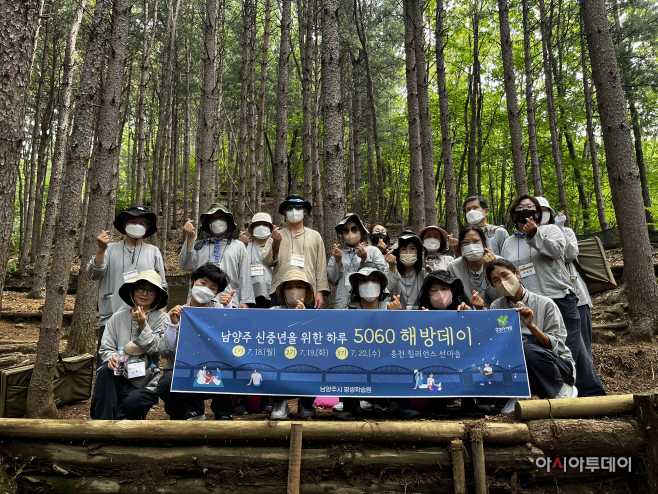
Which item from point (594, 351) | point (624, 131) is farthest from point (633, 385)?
point (624, 131)

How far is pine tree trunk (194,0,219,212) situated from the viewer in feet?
27.5

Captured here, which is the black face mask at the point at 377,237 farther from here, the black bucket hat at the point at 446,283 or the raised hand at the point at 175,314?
the raised hand at the point at 175,314

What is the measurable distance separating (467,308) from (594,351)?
4061mm

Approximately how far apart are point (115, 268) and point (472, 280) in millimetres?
4148

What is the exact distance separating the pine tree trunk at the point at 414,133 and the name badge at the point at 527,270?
4.52 m

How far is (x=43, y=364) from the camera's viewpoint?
504cm

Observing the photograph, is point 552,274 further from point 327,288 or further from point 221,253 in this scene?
point 221,253

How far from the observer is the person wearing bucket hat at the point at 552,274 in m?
4.86

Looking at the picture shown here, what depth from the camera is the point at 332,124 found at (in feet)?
21.6

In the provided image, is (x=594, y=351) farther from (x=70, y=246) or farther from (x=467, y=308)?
(x=70, y=246)

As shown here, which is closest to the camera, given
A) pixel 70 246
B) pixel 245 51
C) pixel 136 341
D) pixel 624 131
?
pixel 136 341

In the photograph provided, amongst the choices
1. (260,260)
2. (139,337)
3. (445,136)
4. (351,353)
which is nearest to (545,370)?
(351,353)

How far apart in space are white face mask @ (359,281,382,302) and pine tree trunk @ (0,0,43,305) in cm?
323

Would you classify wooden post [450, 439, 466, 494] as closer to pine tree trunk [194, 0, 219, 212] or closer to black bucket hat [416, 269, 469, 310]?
black bucket hat [416, 269, 469, 310]
